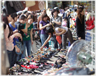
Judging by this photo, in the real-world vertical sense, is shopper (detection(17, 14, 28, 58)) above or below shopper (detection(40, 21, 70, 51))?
above

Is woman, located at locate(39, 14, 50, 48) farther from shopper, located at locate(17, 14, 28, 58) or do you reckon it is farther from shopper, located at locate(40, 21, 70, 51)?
shopper, located at locate(17, 14, 28, 58)

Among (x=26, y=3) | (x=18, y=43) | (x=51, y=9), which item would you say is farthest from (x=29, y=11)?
(x=18, y=43)

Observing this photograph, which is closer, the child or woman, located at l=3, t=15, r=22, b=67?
woman, located at l=3, t=15, r=22, b=67

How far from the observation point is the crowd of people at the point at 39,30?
251cm

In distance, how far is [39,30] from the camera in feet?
8.56

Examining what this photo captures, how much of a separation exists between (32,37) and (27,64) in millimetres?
530

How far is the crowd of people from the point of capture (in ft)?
8.24

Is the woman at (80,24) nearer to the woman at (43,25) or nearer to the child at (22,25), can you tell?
the woman at (43,25)

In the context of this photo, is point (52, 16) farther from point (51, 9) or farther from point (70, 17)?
point (70, 17)

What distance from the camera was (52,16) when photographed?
2574mm

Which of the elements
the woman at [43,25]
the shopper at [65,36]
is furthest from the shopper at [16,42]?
the shopper at [65,36]

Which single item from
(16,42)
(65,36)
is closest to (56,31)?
(65,36)

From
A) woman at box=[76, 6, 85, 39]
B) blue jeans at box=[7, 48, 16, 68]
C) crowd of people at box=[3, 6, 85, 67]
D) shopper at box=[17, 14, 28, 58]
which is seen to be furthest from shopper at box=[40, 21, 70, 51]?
blue jeans at box=[7, 48, 16, 68]

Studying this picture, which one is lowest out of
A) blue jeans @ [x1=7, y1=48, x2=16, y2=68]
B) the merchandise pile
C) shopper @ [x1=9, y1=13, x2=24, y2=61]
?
the merchandise pile
